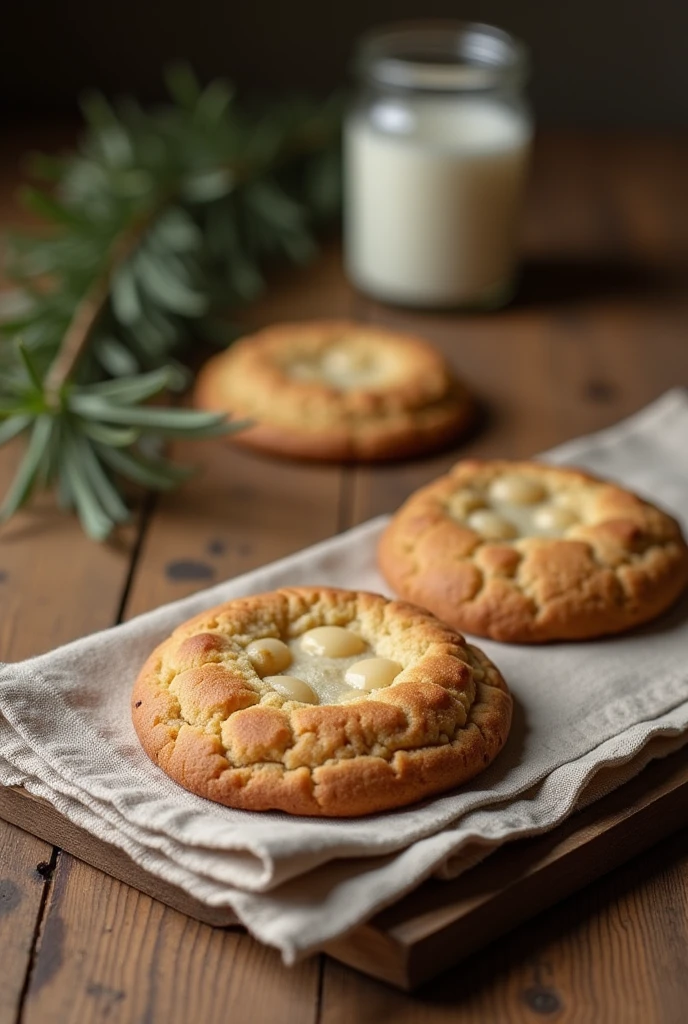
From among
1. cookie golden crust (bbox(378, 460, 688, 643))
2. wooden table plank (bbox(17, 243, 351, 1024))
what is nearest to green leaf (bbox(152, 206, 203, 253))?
cookie golden crust (bbox(378, 460, 688, 643))

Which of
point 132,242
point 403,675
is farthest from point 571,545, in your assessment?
point 132,242

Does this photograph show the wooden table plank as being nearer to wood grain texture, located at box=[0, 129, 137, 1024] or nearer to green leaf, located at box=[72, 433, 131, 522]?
wood grain texture, located at box=[0, 129, 137, 1024]

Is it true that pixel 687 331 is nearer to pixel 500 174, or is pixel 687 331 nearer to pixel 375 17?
pixel 500 174

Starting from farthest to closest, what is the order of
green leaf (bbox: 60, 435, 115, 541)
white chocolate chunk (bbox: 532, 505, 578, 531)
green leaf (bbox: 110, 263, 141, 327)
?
1. green leaf (bbox: 110, 263, 141, 327)
2. green leaf (bbox: 60, 435, 115, 541)
3. white chocolate chunk (bbox: 532, 505, 578, 531)

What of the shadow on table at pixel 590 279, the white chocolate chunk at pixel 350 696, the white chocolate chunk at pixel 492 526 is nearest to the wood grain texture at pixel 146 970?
the white chocolate chunk at pixel 350 696

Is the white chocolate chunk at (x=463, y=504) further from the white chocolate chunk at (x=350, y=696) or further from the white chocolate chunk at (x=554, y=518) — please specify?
the white chocolate chunk at (x=350, y=696)

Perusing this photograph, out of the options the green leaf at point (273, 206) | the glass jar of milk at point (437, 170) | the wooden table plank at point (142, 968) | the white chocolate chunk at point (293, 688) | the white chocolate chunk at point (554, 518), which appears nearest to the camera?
the wooden table plank at point (142, 968)
